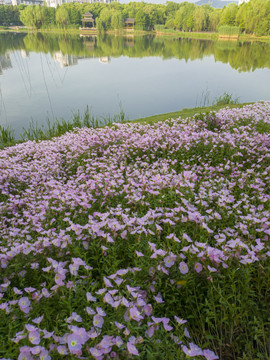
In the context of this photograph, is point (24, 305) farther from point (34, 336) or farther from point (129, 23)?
point (129, 23)

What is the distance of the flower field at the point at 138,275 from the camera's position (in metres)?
1.58

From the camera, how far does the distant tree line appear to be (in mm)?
55531

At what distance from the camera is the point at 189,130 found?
6.14 meters

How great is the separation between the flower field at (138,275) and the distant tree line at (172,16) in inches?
1686

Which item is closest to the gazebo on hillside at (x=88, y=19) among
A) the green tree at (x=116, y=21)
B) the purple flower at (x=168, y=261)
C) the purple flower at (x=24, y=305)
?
the green tree at (x=116, y=21)

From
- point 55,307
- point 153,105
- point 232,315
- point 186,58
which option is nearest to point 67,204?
point 55,307

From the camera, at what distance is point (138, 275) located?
2.17 metres

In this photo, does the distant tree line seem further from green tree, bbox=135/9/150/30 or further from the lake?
the lake

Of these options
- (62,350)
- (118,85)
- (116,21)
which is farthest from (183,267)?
(116,21)

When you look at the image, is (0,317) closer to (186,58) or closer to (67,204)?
(67,204)

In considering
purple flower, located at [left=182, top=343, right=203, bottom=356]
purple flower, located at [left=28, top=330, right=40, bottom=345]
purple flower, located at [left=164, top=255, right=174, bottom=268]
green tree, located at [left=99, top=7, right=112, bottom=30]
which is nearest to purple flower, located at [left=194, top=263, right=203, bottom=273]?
purple flower, located at [left=164, top=255, right=174, bottom=268]

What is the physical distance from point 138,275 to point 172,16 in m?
121

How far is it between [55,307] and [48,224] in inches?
48.6

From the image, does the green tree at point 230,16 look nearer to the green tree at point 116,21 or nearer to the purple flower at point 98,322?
the green tree at point 116,21
